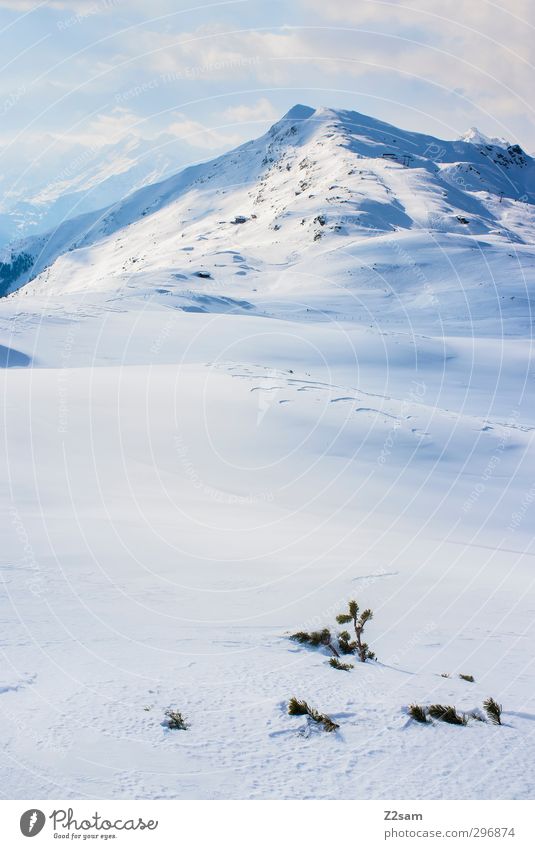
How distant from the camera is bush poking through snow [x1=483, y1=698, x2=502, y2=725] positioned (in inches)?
211

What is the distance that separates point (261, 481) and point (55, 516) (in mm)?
6076

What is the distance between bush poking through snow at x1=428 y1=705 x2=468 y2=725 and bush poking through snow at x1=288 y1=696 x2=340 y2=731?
0.94 m

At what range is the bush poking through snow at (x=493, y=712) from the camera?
5.37 m

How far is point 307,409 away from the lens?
2062cm

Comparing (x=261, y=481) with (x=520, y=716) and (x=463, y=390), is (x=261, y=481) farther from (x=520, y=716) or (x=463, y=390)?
(x=463, y=390)

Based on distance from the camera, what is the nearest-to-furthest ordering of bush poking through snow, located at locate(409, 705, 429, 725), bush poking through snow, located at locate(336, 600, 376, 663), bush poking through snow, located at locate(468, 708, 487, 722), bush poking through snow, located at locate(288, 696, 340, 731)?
bush poking through snow, located at locate(288, 696, 340, 731), bush poking through snow, located at locate(409, 705, 429, 725), bush poking through snow, located at locate(468, 708, 487, 722), bush poking through snow, located at locate(336, 600, 376, 663)

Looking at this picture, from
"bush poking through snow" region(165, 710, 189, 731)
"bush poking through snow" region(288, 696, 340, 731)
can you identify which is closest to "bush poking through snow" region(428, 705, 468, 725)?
"bush poking through snow" region(288, 696, 340, 731)

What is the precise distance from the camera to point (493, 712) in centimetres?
543

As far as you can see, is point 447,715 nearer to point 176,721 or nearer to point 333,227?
point 176,721

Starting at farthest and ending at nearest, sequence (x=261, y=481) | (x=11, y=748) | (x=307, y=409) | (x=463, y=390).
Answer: (x=463, y=390) → (x=307, y=409) → (x=261, y=481) → (x=11, y=748)

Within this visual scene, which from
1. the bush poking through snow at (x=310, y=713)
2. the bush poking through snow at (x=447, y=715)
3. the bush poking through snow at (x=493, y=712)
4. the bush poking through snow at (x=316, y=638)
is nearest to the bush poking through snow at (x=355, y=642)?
the bush poking through snow at (x=316, y=638)

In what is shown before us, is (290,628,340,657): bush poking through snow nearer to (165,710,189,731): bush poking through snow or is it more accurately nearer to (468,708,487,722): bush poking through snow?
(468,708,487,722): bush poking through snow

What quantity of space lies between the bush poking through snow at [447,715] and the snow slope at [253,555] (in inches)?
4.1

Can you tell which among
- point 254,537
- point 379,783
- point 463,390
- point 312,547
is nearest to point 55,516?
point 254,537
